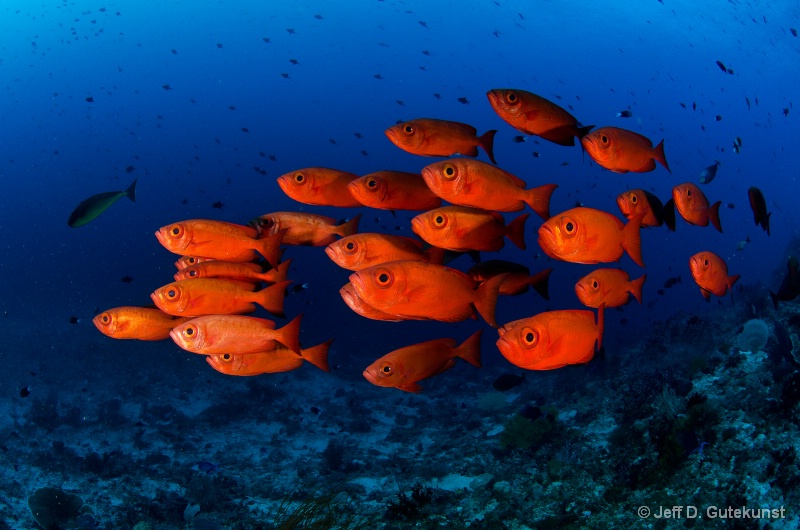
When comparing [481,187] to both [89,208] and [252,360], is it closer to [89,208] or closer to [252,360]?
[252,360]

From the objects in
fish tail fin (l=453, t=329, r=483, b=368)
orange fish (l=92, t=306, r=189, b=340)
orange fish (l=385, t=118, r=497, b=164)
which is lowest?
orange fish (l=92, t=306, r=189, b=340)

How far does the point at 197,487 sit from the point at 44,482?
430cm

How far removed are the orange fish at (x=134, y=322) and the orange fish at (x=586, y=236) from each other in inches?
133

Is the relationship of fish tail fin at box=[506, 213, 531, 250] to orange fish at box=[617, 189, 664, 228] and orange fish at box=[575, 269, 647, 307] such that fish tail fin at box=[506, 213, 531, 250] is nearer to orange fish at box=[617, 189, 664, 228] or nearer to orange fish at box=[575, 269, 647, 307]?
orange fish at box=[575, 269, 647, 307]

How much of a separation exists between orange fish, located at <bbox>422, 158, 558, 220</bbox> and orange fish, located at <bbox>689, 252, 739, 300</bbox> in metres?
2.37

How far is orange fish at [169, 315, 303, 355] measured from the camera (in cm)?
350

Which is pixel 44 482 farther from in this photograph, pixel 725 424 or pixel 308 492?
pixel 725 424

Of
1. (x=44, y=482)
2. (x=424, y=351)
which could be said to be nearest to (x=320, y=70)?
(x=44, y=482)

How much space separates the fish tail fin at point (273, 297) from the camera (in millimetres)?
3939

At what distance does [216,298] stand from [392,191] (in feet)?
6.07

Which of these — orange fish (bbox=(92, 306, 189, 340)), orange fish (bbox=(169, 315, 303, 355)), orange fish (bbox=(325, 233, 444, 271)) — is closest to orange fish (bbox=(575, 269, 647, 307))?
orange fish (bbox=(325, 233, 444, 271))

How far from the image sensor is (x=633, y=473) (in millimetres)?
7207

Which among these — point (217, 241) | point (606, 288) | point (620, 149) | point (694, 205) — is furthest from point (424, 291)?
point (694, 205)

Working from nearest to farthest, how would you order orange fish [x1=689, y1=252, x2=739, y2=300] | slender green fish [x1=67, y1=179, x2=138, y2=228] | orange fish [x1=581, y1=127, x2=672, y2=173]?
orange fish [x1=581, y1=127, x2=672, y2=173] → orange fish [x1=689, y1=252, x2=739, y2=300] → slender green fish [x1=67, y1=179, x2=138, y2=228]
